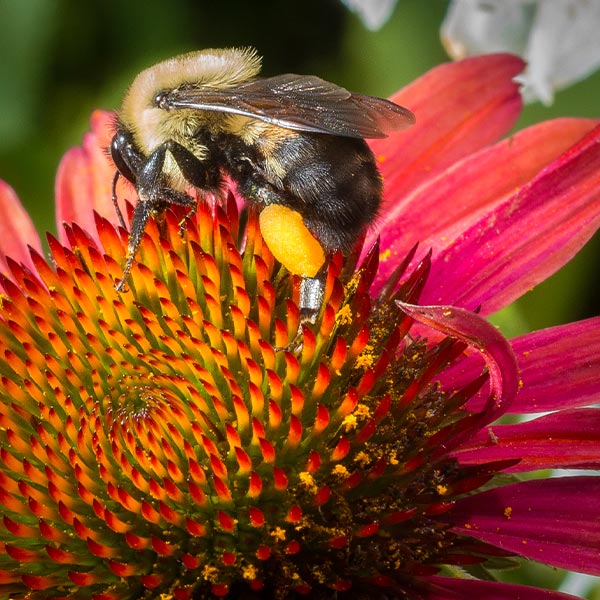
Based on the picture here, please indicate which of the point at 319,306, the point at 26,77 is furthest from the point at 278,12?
the point at 319,306

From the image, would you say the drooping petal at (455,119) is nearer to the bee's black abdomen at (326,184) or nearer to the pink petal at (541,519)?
the bee's black abdomen at (326,184)

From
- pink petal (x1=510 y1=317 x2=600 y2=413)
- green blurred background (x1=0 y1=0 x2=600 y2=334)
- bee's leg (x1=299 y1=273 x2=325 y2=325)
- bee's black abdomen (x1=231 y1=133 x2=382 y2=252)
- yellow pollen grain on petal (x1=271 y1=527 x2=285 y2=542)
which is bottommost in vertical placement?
yellow pollen grain on petal (x1=271 y1=527 x2=285 y2=542)

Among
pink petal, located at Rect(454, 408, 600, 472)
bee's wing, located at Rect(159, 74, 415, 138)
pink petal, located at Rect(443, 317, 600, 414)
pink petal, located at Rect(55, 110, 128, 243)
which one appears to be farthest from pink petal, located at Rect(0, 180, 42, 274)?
pink petal, located at Rect(454, 408, 600, 472)

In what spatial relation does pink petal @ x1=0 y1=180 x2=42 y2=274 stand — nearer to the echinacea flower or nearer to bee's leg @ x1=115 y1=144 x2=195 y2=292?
the echinacea flower

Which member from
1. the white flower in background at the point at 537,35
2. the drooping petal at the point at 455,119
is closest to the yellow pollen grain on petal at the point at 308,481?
the drooping petal at the point at 455,119

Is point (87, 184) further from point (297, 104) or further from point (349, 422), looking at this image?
point (349, 422)

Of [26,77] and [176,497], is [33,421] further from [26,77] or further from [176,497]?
[26,77]
